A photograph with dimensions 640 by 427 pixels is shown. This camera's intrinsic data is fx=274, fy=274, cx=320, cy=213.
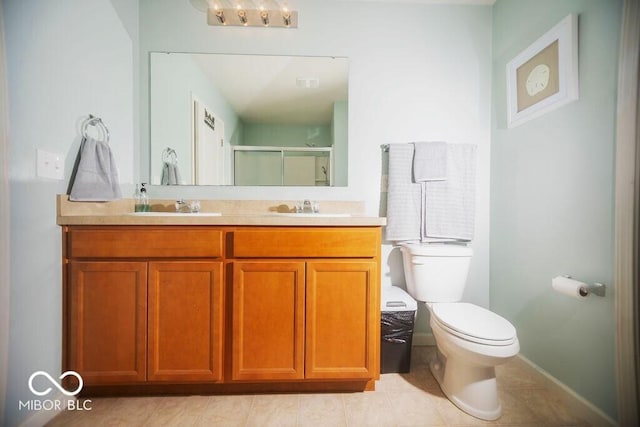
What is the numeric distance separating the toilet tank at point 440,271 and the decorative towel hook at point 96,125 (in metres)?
1.91

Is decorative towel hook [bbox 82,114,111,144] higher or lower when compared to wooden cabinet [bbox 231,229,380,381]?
higher

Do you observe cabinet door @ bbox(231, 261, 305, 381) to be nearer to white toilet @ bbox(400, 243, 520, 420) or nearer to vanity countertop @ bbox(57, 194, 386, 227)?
vanity countertop @ bbox(57, 194, 386, 227)

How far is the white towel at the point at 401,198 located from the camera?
5.91ft

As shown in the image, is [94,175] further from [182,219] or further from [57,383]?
[57,383]

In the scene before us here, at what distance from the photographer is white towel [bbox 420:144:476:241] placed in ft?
5.98

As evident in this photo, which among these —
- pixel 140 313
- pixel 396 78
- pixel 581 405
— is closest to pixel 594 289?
pixel 581 405

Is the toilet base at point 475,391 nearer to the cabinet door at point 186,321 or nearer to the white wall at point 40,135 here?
the cabinet door at point 186,321

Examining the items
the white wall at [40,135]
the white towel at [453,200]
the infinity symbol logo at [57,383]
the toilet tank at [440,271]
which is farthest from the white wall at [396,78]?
the infinity symbol logo at [57,383]

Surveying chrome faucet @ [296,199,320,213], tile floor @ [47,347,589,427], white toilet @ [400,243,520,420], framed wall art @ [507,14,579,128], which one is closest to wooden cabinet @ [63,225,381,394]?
tile floor @ [47,347,589,427]

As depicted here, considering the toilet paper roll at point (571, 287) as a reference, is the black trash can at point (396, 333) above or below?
below

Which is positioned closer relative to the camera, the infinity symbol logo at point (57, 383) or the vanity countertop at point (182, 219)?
the infinity symbol logo at point (57, 383)

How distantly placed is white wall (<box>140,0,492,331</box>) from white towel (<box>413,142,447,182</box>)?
18 cm

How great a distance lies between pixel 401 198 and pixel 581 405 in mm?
1306

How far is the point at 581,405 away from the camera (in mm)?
1260
